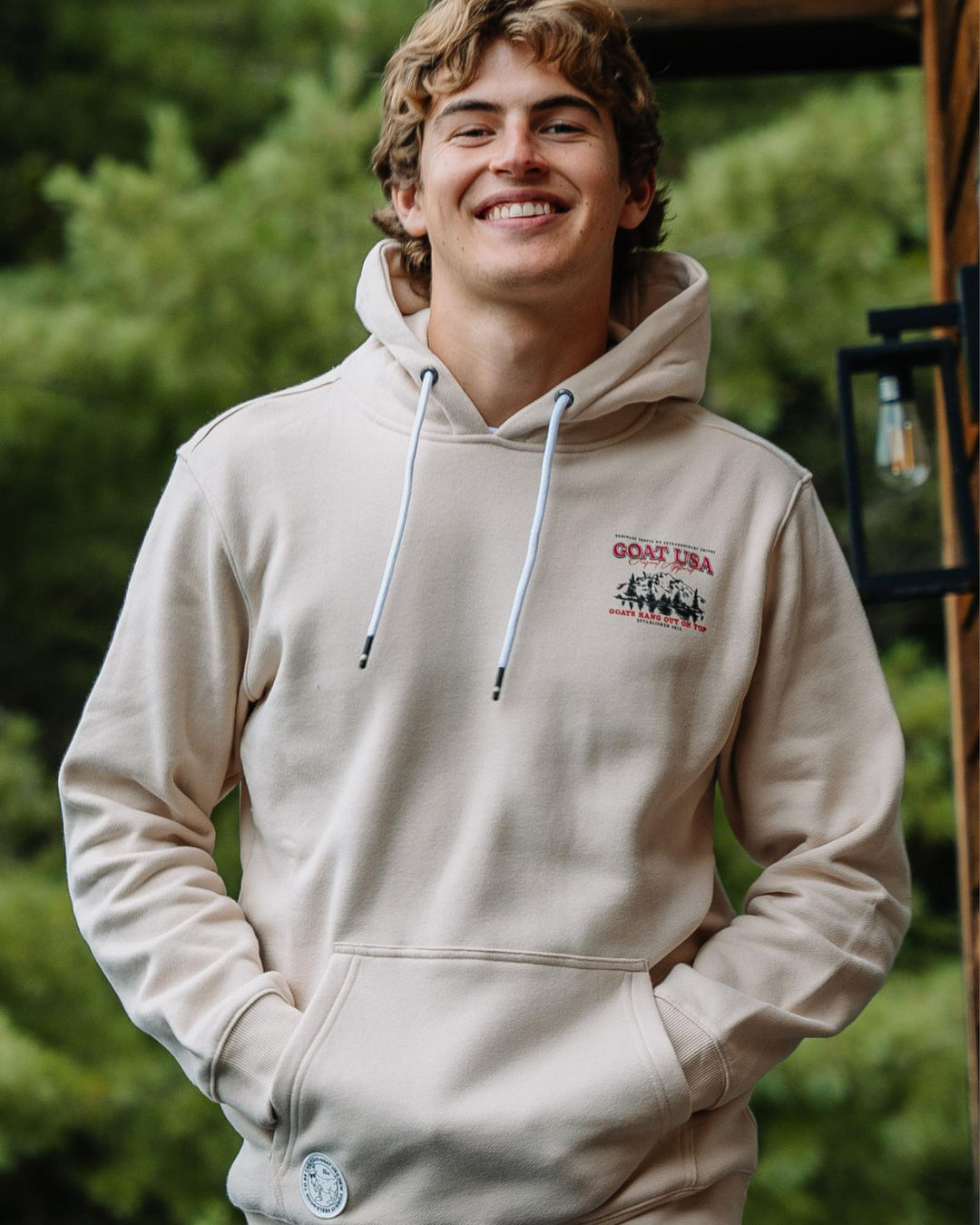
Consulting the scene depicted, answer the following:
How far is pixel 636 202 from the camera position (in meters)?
1.95

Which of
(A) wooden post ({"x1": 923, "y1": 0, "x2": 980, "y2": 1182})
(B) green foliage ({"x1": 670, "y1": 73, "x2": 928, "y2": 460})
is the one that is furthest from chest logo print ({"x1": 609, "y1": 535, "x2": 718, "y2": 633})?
(B) green foliage ({"x1": 670, "y1": 73, "x2": 928, "y2": 460})

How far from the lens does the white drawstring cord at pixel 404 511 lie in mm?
1696

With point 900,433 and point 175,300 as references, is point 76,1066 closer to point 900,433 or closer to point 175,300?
point 175,300

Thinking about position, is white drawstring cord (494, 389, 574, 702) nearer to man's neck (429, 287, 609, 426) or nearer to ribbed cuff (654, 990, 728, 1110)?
man's neck (429, 287, 609, 426)

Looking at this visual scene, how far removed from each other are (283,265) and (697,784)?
147 inches

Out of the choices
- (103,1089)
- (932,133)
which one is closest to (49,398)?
(103,1089)

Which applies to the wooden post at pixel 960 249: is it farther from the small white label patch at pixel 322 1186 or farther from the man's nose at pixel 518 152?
the small white label patch at pixel 322 1186

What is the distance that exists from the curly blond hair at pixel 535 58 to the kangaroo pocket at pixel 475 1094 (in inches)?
33.1

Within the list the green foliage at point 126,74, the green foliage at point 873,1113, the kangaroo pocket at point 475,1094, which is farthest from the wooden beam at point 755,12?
the green foliage at point 126,74

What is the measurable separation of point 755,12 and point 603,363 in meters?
1.28

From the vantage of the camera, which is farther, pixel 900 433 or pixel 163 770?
pixel 900 433

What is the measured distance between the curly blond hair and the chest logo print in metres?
0.41

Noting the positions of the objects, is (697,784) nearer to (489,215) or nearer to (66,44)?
(489,215)

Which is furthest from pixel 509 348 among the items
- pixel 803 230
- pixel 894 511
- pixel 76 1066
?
pixel 894 511
